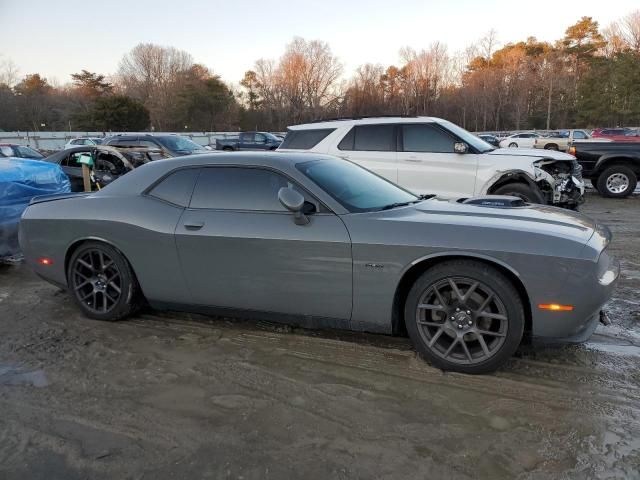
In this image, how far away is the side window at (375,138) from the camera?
8008 millimetres

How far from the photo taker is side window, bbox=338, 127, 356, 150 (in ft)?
26.8

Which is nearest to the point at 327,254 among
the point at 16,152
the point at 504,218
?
the point at 504,218

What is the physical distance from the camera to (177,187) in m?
3.90

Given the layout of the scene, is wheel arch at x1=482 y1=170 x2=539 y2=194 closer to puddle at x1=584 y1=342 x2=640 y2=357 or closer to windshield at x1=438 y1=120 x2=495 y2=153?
windshield at x1=438 y1=120 x2=495 y2=153

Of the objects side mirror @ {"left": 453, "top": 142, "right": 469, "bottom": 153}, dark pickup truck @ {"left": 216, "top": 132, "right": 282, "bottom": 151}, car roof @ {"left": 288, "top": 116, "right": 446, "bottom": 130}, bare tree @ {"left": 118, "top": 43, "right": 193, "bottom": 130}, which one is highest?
bare tree @ {"left": 118, "top": 43, "right": 193, "bottom": 130}

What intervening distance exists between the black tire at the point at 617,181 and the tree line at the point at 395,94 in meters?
44.4

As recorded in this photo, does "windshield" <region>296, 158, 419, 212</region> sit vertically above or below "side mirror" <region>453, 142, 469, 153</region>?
below

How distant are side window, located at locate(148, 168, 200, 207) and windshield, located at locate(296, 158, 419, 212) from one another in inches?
36.2

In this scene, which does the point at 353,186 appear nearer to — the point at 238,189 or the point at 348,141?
the point at 238,189

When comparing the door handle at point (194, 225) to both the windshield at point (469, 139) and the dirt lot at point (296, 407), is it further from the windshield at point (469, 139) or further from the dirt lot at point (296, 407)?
the windshield at point (469, 139)

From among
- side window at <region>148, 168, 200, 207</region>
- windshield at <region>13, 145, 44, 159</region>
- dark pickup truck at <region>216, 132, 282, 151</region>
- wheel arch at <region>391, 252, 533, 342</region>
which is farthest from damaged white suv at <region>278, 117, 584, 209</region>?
dark pickup truck at <region>216, 132, 282, 151</region>

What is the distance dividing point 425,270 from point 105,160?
9.17m

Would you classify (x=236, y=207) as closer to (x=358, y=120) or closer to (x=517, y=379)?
(x=517, y=379)

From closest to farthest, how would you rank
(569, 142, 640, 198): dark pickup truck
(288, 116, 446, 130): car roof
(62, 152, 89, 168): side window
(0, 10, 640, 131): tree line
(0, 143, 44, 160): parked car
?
(288, 116, 446, 130): car roof
(62, 152, 89, 168): side window
(569, 142, 640, 198): dark pickup truck
(0, 143, 44, 160): parked car
(0, 10, 640, 131): tree line
